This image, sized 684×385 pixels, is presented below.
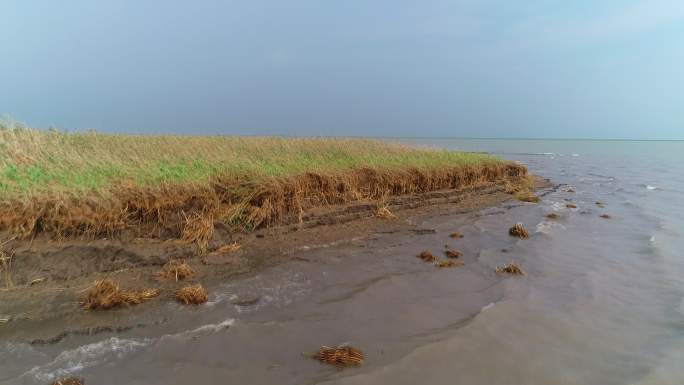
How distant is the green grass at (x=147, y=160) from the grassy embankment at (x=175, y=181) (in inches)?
1.3

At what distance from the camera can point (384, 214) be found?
36.7 ft

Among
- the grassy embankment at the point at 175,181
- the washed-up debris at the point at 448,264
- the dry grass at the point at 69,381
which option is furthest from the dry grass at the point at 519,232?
the dry grass at the point at 69,381

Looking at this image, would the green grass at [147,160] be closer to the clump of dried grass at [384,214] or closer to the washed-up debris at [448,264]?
the clump of dried grass at [384,214]

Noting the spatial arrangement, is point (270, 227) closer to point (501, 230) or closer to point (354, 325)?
point (354, 325)

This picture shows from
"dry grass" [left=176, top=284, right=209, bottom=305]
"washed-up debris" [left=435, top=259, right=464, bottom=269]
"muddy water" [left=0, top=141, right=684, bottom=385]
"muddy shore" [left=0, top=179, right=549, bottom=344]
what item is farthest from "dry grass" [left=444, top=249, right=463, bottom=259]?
"dry grass" [left=176, top=284, right=209, bottom=305]

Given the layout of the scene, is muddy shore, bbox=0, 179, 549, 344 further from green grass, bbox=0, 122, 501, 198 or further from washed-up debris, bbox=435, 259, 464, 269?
washed-up debris, bbox=435, 259, 464, 269

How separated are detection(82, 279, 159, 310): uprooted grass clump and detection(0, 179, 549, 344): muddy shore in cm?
11

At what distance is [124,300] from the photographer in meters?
5.70

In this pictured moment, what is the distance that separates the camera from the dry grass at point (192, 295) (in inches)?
232

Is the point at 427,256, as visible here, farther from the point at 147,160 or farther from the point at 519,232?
the point at 147,160

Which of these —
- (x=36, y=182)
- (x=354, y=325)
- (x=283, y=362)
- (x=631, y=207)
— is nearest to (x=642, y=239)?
(x=631, y=207)

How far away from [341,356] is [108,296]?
3.62 metres

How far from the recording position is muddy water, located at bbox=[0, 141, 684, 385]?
14.4 ft

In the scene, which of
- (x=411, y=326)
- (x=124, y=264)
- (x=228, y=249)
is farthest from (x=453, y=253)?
(x=124, y=264)
